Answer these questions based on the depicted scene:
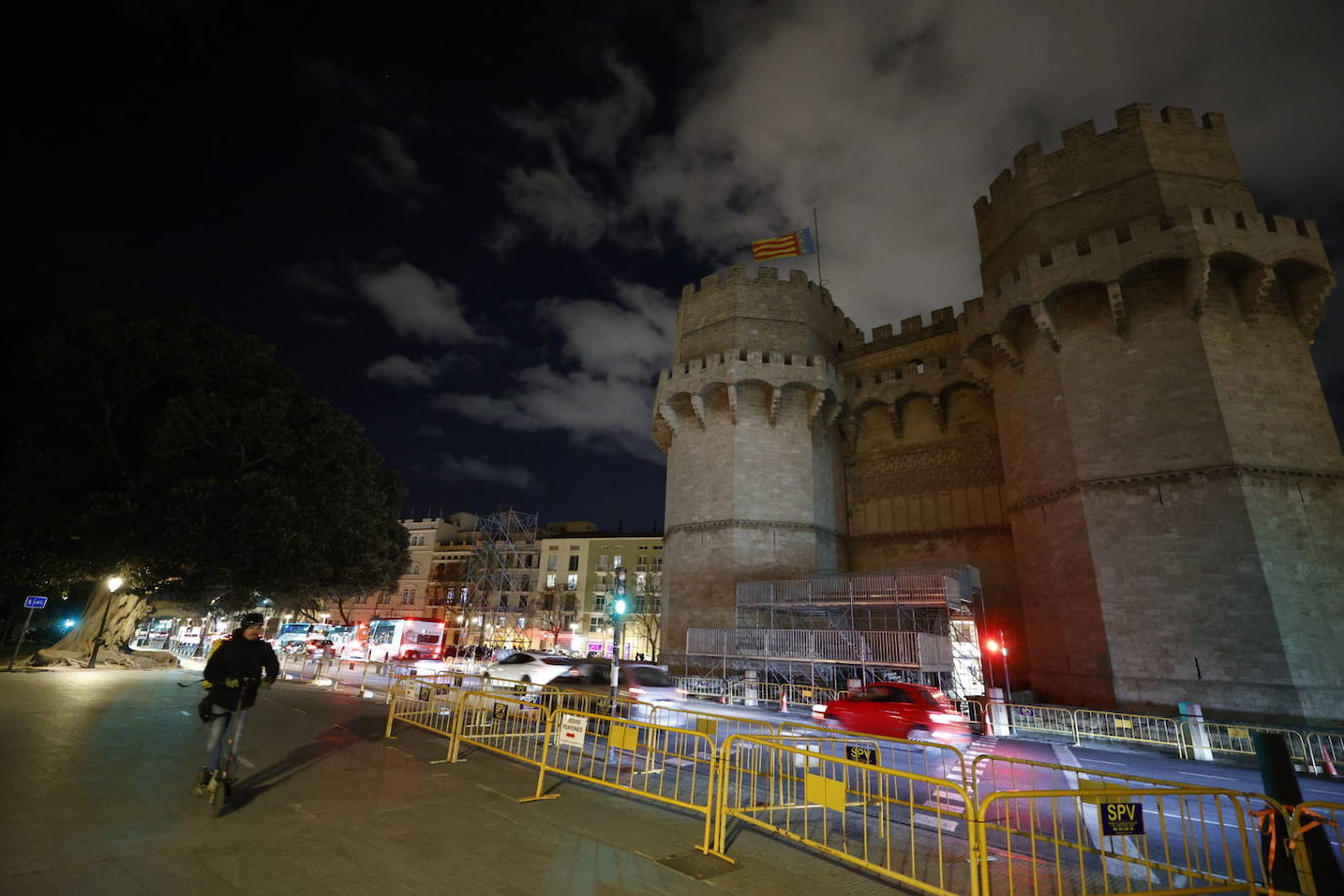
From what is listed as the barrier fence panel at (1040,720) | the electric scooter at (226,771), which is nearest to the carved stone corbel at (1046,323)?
the barrier fence panel at (1040,720)

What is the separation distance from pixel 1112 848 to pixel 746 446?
2270cm

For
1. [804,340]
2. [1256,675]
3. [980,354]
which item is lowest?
[1256,675]

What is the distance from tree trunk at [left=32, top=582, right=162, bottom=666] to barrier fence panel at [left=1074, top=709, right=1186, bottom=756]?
31.8m

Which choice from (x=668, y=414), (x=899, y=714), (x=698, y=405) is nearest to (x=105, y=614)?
(x=668, y=414)

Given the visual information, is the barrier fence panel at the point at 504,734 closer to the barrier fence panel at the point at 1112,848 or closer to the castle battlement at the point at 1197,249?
the barrier fence panel at the point at 1112,848

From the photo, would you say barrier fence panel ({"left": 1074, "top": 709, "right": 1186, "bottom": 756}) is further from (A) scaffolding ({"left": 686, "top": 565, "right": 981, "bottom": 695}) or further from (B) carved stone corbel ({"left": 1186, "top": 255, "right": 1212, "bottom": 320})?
(B) carved stone corbel ({"left": 1186, "top": 255, "right": 1212, "bottom": 320})

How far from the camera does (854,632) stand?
2200 centimetres

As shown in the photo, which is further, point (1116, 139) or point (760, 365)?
point (760, 365)

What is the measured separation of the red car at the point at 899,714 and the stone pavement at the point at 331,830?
29.3 ft

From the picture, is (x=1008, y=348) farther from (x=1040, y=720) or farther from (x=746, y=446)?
(x=1040, y=720)

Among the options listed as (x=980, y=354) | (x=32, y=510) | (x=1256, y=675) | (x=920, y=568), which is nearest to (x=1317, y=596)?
(x=1256, y=675)

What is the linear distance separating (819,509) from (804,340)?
8639 millimetres

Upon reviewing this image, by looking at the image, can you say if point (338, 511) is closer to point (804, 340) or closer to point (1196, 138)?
point (804, 340)

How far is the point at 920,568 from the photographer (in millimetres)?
24750
